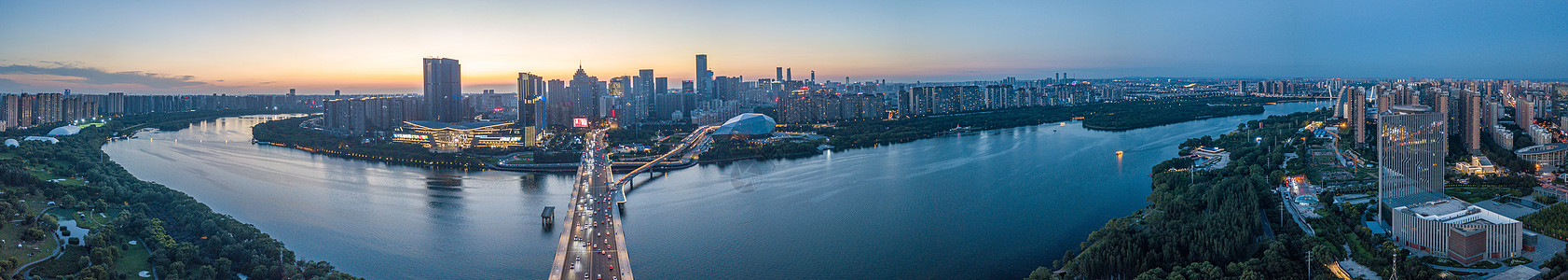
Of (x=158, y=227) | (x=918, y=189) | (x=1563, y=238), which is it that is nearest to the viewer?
(x=1563, y=238)

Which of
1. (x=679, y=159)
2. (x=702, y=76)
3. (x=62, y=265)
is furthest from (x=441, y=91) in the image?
(x=62, y=265)

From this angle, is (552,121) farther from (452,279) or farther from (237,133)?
(452,279)

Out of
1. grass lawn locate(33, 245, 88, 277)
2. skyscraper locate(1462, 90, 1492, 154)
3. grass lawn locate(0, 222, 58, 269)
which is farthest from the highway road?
skyscraper locate(1462, 90, 1492, 154)

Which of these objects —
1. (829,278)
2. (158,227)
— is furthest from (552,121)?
(829,278)

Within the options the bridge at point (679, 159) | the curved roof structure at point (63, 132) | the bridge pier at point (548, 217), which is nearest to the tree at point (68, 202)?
the bridge pier at point (548, 217)

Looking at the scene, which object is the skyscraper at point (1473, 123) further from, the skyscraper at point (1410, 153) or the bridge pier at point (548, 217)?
the bridge pier at point (548, 217)
